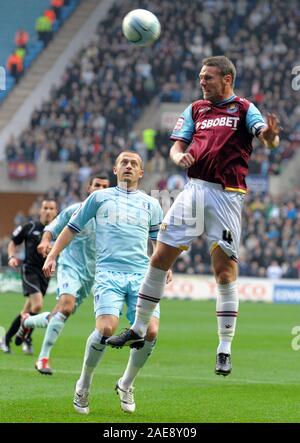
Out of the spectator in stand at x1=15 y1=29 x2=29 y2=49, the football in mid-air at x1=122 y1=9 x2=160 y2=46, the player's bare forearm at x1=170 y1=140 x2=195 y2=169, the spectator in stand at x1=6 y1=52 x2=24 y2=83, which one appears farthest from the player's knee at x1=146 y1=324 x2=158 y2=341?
the spectator in stand at x1=15 y1=29 x2=29 y2=49

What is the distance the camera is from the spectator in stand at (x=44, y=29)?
43.2 m

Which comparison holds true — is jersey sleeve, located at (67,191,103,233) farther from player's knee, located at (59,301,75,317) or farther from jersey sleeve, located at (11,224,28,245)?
jersey sleeve, located at (11,224,28,245)

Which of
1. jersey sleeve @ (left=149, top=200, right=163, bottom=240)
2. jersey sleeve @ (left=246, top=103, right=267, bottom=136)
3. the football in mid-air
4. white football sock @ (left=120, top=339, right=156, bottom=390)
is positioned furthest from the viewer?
the football in mid-air

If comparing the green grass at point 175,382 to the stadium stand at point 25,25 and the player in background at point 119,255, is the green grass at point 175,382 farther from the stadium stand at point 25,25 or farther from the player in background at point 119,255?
the stadium stand at point 25,25

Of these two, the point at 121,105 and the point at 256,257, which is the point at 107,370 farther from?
the point at 121,105

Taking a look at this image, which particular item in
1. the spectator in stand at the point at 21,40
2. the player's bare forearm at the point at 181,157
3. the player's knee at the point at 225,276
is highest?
the spectator in stand at the point at 21,40

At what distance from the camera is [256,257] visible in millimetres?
32156

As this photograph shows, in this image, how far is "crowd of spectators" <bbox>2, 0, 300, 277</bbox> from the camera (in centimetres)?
3550

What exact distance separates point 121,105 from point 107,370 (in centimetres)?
→ 2550

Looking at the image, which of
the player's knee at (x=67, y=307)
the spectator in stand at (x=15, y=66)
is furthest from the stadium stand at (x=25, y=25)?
the player's knee at (x=67, y=307)

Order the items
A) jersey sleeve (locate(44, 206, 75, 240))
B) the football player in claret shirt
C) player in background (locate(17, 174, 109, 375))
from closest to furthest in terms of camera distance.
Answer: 1. the football player in claret shirt
2. jersey sleeve (locate(44, 206, 75, 240))
3. player in background (locate(17, 174, 109, 375))

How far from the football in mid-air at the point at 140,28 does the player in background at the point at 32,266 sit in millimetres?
4961

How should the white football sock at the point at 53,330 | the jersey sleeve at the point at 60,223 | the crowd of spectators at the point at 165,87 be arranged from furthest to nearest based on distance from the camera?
the crowd of spectators at the point at 165,87, the white football sock at the point at 53,330, the jersey sleeve at the point at 60,223

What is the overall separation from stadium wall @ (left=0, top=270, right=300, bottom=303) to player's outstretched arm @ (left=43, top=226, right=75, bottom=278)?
2127 cm
